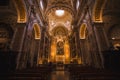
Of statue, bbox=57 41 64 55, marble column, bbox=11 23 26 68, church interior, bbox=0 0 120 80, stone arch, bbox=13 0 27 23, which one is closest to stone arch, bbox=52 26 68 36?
statue, bbox=57 41 64 55

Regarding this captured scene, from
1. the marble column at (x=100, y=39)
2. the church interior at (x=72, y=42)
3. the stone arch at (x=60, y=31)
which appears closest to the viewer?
the church interior at (x=72, y=42)

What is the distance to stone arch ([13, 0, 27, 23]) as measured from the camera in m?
9.69

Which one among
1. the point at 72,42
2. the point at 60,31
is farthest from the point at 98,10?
the point at 60,31

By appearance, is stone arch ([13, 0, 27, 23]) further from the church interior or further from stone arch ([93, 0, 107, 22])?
stone arch ([93, 0, 107, 22])

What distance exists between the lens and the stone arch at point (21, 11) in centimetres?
969

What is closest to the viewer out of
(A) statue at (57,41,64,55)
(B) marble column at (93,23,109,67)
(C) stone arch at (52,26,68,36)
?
(B) marble column at (93,23,109,67)

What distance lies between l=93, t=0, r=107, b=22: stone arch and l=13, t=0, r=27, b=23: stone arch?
5243 millimetres

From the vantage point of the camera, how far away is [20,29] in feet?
32.6

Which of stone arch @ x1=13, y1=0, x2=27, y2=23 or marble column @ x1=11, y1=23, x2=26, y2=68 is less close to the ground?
stone arch @ x1=13, y1=0, x2=27, y2=23

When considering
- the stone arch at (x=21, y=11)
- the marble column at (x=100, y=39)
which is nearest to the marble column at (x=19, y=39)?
the stone arch at (x=21, y=11)

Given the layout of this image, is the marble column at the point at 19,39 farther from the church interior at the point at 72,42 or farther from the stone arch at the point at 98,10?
the stone arch at the point at 98,10

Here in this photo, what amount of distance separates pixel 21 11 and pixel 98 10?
5.77m

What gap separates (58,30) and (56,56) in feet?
20.1

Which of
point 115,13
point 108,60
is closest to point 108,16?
point 115,13
